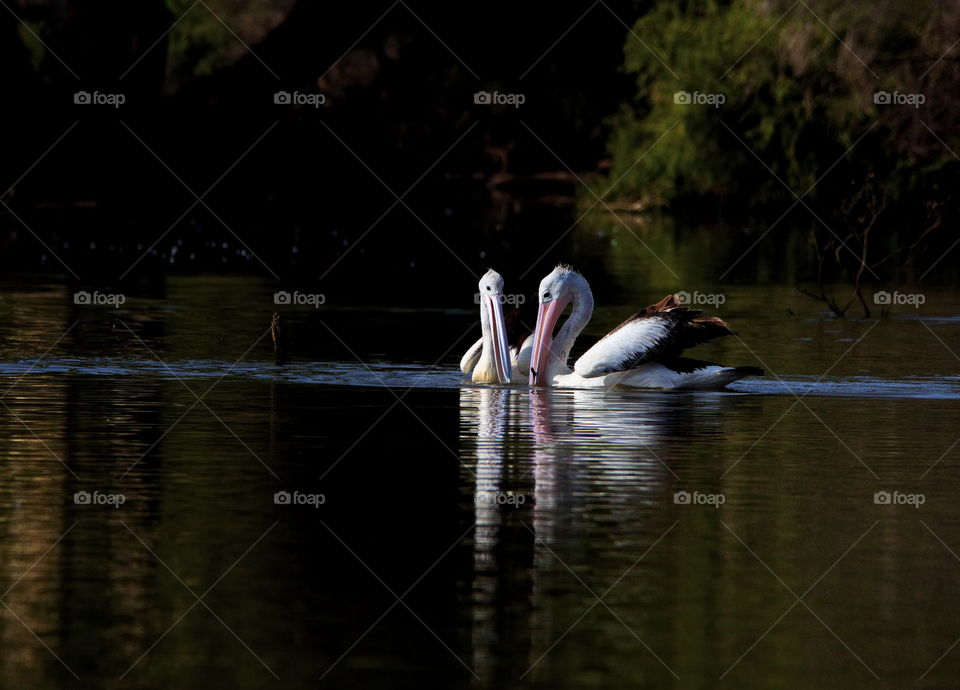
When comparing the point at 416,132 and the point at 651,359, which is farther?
the point at 416,132

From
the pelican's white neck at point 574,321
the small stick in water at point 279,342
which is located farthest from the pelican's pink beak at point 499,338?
the small stick in water at point 279,342

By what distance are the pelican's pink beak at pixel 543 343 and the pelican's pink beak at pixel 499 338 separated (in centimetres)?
21

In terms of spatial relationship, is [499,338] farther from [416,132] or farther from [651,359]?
[416,132]

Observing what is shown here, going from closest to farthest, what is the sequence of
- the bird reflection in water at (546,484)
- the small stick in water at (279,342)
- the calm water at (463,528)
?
the calm water at (463,528)
the bird reflection in water at (546,484)
the small stick in water at (279,342)

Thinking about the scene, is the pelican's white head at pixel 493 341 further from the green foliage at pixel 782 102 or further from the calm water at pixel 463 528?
the green foliage at pixel 782 102

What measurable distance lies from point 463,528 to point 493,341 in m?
7.02

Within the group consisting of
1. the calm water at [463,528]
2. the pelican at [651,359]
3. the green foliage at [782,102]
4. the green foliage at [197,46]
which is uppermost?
the green foliage at [197,46]

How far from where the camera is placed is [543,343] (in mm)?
18047

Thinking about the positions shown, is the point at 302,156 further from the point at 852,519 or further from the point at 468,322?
the point at 852,519

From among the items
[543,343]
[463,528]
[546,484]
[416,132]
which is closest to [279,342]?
[543,343]

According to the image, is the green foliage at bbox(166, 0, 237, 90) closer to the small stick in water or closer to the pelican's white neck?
the small stick in water

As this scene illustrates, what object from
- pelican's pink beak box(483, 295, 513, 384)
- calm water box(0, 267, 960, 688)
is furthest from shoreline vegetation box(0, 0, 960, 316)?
calm water box(0, 267, 960, 688)

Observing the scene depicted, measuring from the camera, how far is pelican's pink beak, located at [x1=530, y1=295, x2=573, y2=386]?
707 inches

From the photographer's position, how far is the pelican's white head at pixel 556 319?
1798 cm
